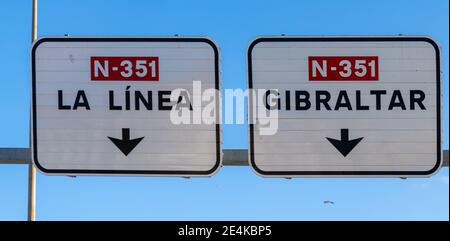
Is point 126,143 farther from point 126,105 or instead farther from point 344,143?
point 344,143

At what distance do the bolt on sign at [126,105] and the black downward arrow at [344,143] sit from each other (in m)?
0.86

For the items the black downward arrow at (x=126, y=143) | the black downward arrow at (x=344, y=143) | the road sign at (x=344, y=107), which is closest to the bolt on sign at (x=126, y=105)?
the black downward arrow at (x=126, y=143)

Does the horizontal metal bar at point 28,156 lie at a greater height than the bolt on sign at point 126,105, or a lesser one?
lesser

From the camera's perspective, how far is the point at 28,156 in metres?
6.01

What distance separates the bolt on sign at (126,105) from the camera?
229 inches

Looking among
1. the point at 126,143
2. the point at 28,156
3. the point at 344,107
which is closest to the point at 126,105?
the point at 126,143

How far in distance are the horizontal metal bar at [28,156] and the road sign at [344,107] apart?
0.22 ft

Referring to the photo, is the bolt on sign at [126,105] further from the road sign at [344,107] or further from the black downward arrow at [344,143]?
the black downward arrow at [344,143]

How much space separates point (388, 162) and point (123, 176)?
198 cm

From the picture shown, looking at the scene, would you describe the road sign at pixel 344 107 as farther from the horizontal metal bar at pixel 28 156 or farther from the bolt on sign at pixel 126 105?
the bolt on sign at pixel 126 105

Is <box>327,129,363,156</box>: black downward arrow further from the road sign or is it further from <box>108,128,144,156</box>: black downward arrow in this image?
<box>108,128,144,156</box>: black downward arrow

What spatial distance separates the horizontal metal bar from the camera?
5.86 meters

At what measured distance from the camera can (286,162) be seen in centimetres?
583

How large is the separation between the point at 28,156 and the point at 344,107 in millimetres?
2426
